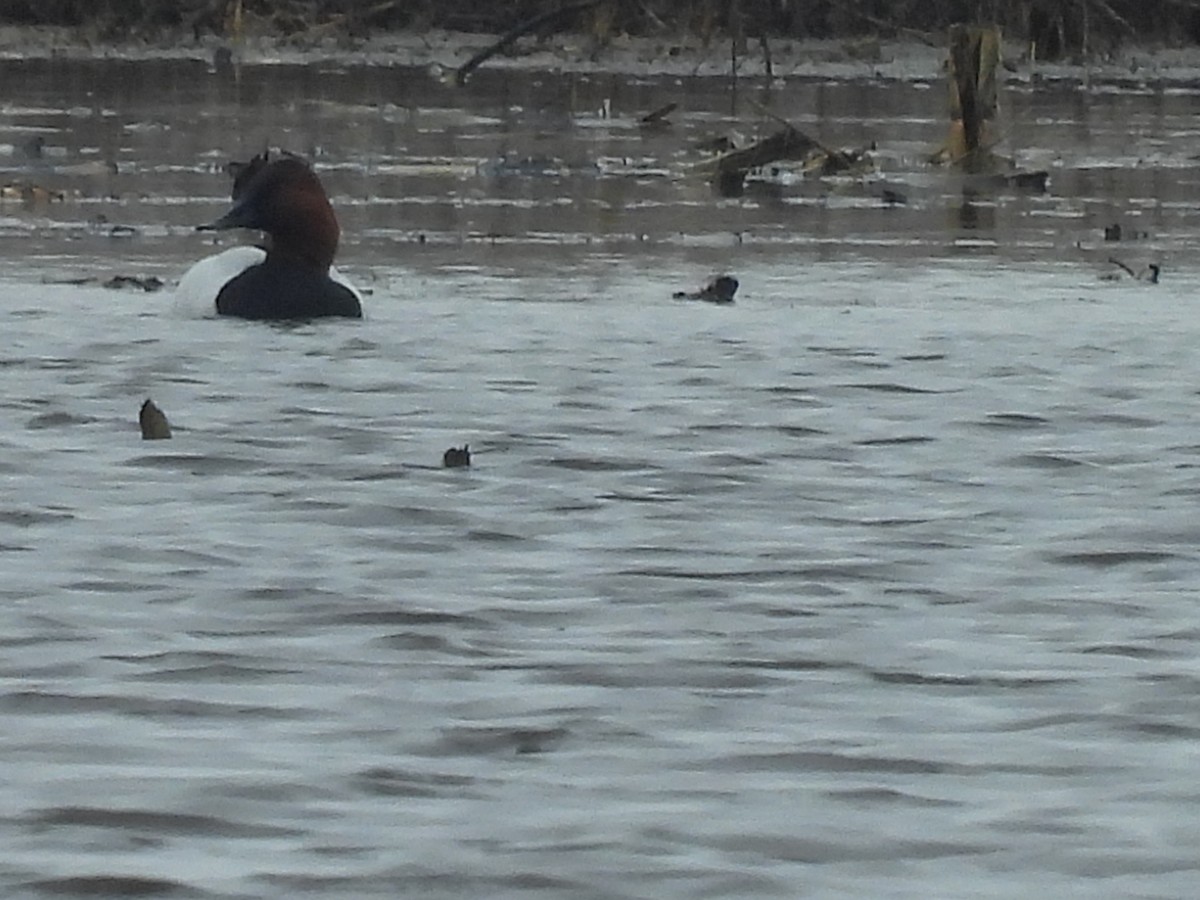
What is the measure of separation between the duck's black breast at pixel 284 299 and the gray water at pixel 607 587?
17 cm

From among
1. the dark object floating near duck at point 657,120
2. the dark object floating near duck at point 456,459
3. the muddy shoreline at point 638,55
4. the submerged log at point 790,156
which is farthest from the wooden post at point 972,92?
the dark object floating near duck at point 456,459

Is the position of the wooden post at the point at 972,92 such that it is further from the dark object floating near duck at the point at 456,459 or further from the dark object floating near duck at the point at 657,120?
the dark object floating near duck at the point at 456,459

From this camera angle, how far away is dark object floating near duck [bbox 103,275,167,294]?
13484 mm

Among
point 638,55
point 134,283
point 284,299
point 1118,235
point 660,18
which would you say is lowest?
point 638,55

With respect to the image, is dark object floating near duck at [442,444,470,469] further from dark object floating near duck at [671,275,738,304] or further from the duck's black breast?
dark object floating near duck at [671,275,738,304]

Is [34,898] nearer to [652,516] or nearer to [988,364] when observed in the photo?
[652,516]

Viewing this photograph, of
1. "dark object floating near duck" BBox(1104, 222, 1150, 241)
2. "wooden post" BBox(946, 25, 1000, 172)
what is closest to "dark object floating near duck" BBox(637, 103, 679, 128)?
"wooden post" BBox(946, 25, 1000, 172)

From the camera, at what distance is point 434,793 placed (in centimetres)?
486

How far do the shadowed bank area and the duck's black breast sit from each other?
2581 centimetres

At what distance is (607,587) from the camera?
654cm

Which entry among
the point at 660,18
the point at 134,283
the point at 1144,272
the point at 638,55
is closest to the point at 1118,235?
the point at 1144,272

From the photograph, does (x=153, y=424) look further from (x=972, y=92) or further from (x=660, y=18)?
(x=660, y=18)

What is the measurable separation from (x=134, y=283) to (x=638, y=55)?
2588cm

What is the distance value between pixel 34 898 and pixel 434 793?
0.71 m
